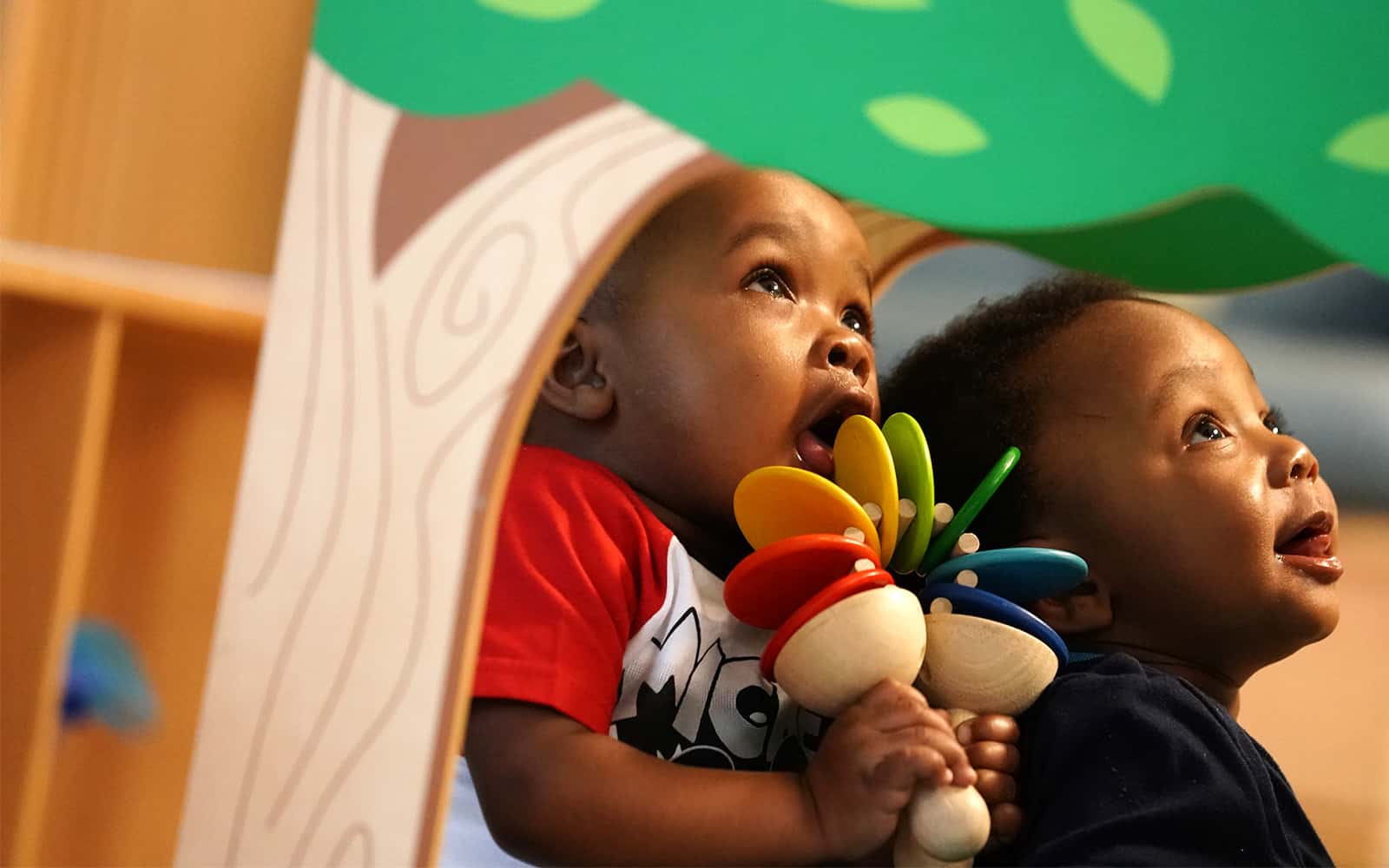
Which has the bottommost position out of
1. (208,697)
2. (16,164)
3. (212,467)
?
(208,697)

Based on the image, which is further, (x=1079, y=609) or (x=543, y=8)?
(x=1079, y=609)

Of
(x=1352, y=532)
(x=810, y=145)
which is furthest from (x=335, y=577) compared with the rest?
(x=1352, y=532)

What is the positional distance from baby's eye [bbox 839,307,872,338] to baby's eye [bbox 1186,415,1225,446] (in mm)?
289

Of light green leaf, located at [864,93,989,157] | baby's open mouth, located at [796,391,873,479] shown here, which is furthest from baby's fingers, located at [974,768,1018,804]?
light green leaf, located at [864,93,989,157]

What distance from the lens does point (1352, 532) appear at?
1.15 meters

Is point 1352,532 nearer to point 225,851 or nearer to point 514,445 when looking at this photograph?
point 514,445

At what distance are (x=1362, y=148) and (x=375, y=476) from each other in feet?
2.00

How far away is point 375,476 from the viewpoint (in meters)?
0.76

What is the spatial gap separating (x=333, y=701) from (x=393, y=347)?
0.21 m

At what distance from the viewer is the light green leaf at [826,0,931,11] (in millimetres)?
759

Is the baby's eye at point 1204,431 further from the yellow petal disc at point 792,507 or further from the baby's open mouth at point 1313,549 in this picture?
the yellow petal disc at point 792,507

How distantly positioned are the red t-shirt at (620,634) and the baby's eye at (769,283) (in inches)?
7.9

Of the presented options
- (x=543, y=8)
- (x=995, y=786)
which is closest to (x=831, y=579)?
(x=995, y=786)

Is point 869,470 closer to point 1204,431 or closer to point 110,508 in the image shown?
point 1204,431
